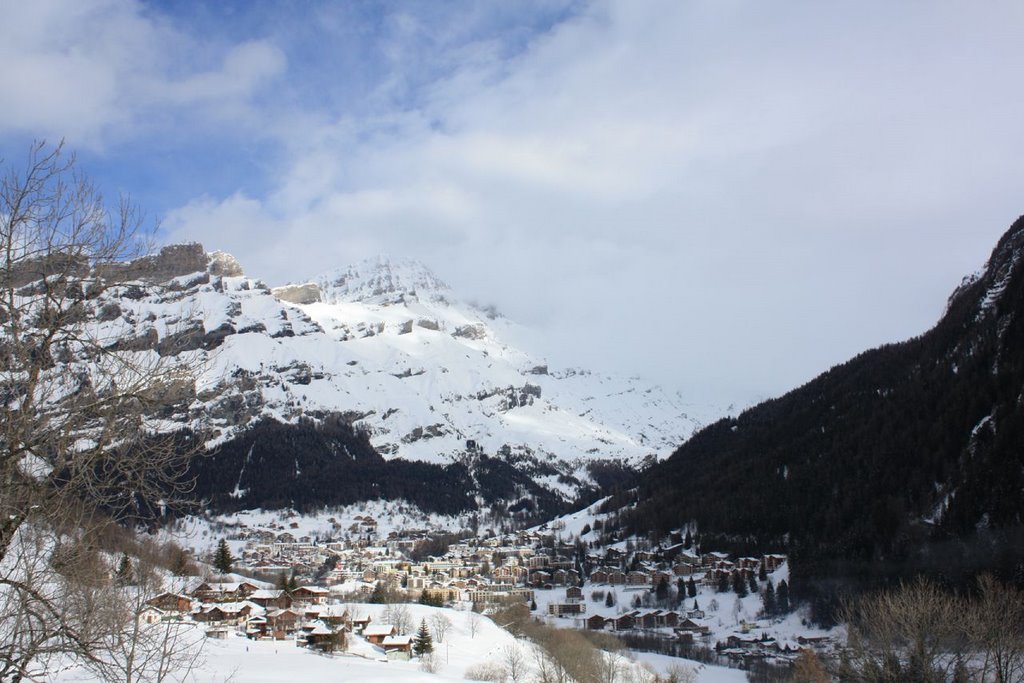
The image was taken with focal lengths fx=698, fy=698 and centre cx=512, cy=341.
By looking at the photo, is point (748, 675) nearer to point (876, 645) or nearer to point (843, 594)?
point (843, 594)

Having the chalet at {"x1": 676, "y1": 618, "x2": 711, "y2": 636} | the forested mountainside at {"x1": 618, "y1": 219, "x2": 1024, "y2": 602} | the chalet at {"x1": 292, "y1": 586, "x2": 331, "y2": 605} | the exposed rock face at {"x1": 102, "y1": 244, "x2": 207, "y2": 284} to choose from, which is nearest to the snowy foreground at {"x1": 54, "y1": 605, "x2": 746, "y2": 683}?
the chalet at {"x1": 292, "y1": 586, "x2": 331, "y2": 605}

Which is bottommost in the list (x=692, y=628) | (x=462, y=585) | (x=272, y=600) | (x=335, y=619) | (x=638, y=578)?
(x=462, y=585)

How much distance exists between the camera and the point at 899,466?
80.1m

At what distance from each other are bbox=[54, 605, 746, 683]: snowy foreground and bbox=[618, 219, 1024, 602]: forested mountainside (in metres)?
21.5

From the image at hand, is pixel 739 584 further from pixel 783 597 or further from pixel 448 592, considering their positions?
pixel 448 592

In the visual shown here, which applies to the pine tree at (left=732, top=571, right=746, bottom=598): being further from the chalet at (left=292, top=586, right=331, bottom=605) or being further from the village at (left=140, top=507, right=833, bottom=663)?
the chalet at (left=292, top=586, right=331, bottom=605)

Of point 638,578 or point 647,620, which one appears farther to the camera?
point 638,578

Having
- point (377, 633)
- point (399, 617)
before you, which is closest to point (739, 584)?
point (399, 617)

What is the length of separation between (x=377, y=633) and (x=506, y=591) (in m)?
57.3

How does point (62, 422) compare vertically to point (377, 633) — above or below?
above

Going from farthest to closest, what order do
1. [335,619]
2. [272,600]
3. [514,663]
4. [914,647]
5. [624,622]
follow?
[624,622] < [272,600] < [335,619] < [514,663] < [914,647]

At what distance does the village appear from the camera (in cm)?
6128

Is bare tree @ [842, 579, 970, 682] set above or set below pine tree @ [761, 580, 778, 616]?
above

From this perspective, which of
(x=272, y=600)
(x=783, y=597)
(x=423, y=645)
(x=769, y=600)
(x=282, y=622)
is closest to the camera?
(x=423, y=645)
